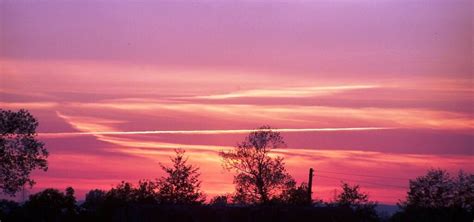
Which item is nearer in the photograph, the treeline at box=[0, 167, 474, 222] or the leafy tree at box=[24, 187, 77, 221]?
the treeline at box=[0, 167, 474, 222]

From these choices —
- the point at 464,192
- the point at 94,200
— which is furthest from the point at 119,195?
the point at 464,192

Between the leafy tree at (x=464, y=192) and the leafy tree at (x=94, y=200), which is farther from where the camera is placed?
the leafy tree at (x=94, y=200)

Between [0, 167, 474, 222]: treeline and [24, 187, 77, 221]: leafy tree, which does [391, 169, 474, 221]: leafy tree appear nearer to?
[0, 167, 474, 222]: treeline

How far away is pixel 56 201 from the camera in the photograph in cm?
9850

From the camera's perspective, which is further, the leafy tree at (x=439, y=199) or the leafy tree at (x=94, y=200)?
the leafy tree at (x=94, y=200)

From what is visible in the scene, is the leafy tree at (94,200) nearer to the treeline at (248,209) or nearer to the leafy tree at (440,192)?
the treeline at (248,209)

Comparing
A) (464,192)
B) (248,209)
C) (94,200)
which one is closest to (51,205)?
(94,200)

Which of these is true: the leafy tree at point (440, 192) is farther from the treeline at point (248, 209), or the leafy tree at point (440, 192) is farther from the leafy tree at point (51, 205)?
the leafy tree at point (51, 205)

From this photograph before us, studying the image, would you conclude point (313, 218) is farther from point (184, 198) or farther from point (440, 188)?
point (184, 198)

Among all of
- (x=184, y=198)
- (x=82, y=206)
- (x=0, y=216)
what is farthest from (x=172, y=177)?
(x=0, y=216)

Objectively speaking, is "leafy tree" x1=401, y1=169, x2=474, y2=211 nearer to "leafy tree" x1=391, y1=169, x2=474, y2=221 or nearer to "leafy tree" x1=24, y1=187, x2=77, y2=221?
"leafy tree" x1=391, y1=169, x2=474, y2=221

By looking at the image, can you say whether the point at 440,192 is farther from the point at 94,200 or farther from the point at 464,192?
the point at 94,200

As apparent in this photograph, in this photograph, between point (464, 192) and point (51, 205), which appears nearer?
point (464, 192)

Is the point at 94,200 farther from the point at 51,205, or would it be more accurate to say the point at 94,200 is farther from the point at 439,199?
the point at 439,199
